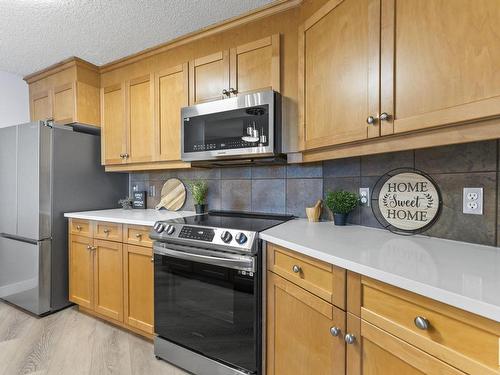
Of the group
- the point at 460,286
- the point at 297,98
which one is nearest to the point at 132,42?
the point at 297,98

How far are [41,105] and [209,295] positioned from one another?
2.73m

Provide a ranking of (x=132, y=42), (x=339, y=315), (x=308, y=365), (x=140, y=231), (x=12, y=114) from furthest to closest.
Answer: (x=12, y=114) → (x=132, y=42) → (x=140, y=231) → (x=308, y=365) → (x=339, y=315)

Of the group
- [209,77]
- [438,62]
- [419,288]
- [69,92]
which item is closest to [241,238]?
[419,288]

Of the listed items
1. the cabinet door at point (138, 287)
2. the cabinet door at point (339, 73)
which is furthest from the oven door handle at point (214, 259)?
the cabinet door at point (339, 73)

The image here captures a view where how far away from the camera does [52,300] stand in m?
2.27

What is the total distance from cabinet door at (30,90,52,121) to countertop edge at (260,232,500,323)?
2.97 metres

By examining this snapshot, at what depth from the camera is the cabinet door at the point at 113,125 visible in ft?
7.98

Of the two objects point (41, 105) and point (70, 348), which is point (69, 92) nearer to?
point (41, 105)

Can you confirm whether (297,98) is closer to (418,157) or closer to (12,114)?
(418,157)

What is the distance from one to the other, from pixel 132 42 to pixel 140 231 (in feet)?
5.09

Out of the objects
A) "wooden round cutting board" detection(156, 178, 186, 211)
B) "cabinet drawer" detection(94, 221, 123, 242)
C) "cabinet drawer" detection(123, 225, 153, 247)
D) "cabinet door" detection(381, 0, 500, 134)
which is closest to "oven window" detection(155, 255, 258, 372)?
"cabinet drawer" detection(123, 225, 153, 247)

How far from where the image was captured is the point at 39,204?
2.20 metres

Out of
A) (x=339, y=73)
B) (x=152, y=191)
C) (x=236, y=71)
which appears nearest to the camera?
(x=339, y=73)

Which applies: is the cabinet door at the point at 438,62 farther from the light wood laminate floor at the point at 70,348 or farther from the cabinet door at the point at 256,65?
the light wood laminate floor at the point at 70,348
